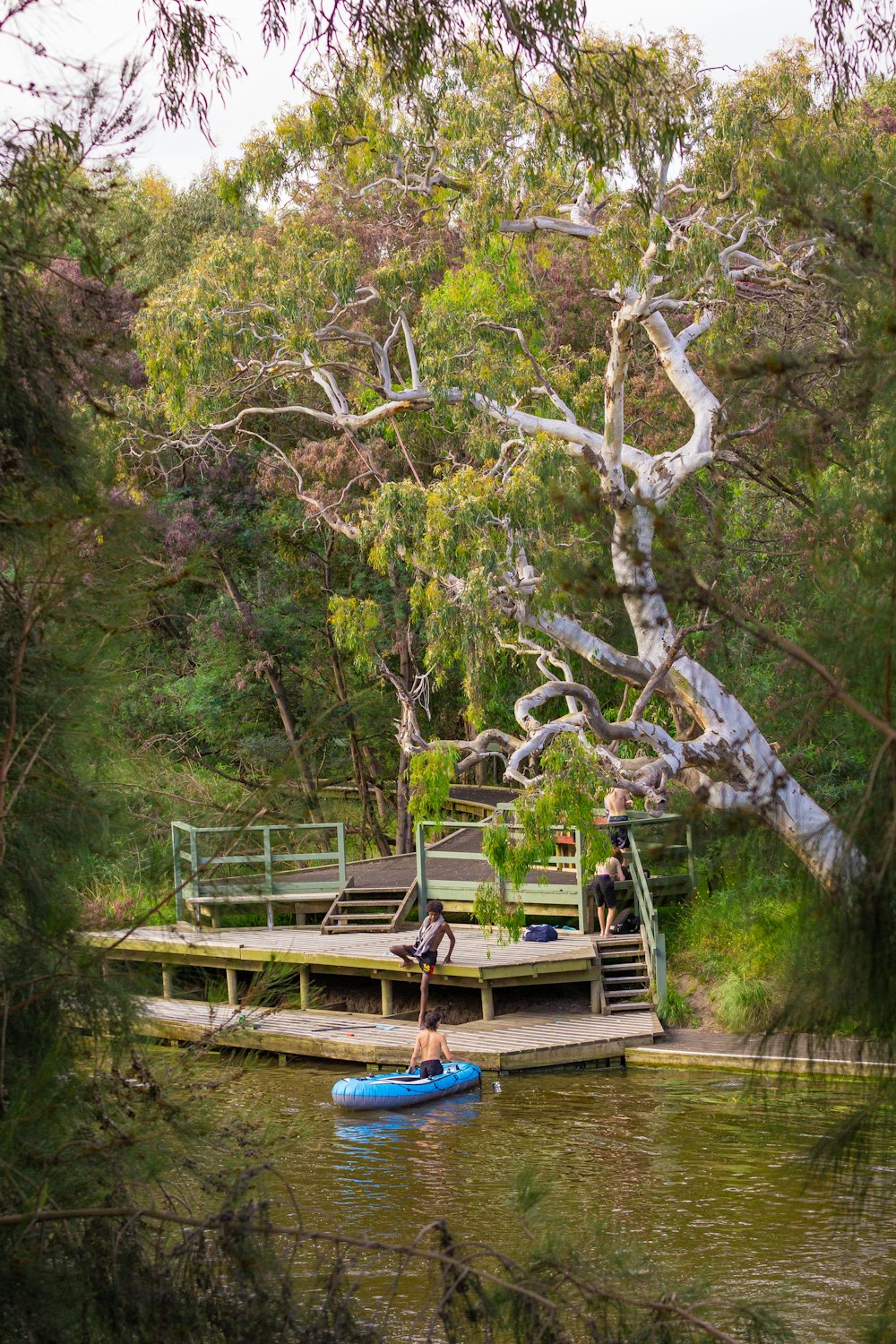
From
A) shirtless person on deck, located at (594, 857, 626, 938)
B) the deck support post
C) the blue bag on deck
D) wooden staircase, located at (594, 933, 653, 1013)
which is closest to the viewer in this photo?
wooden staircase, located at (594, 933, 653, 1013)

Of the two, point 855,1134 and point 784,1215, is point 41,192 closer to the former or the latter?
point 855,1134

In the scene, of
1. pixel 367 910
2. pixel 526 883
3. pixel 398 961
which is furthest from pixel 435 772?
pixel 367 910

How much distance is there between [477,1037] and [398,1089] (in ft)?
6.64

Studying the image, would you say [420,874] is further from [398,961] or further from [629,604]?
[629,604]

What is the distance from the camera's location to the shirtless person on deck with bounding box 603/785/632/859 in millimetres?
17281

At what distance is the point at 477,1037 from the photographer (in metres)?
14.8

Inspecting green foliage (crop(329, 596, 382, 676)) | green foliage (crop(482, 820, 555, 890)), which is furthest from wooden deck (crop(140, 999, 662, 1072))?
green foliage (crop(329, 596, 382, 676))

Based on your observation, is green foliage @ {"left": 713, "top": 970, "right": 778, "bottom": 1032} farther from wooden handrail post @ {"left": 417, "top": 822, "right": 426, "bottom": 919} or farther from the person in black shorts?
wooden handrail post @ {"left": 417, "top": 822, "right": 426, "bottom": 919}

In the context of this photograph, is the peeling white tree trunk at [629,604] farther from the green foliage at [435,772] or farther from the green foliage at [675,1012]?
the green foliage at [675,1012]

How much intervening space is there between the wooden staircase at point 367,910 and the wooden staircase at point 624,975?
288 centimetres

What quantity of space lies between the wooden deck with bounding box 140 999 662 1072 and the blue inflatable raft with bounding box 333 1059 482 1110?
0.89 meters

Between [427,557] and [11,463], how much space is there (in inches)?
419

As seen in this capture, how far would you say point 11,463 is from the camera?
4922 millimetres

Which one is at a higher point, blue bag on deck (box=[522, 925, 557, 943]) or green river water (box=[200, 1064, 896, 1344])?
blue bag on deck (box=[522, 925, 557, 943])
